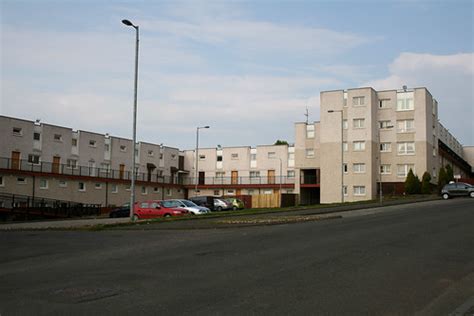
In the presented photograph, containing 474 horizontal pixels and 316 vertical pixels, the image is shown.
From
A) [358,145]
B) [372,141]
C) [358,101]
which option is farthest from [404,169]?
[358,101]

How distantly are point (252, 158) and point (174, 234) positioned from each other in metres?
62.9

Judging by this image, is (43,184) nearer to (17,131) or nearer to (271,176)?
(17,131)

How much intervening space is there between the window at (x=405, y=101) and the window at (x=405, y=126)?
160 centimetres

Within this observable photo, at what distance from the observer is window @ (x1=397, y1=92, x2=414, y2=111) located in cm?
6375

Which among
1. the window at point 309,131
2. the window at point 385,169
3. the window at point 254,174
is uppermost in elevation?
the window at point 309,131

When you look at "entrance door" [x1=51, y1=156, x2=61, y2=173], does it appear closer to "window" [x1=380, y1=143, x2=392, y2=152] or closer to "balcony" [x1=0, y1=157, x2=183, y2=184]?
"balcony" [x1=0, y1=157, x2=183, y2=184]

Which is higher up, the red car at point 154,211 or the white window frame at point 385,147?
the white window frame at point 385,147

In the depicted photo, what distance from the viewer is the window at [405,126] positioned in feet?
208

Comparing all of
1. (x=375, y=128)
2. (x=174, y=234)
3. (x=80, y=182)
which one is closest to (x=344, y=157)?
(x=375, y=128)

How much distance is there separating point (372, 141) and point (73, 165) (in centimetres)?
3619

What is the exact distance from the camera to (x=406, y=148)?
63344 mm

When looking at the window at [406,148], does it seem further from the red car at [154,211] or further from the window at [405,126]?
the red car at [154,211]

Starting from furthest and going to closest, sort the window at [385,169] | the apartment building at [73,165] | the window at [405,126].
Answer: the window at [385,169] → the window at [405,126] → the apartment building at [73,165]

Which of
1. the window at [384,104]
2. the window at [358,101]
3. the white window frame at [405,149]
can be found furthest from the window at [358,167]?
the window at [384,104]
